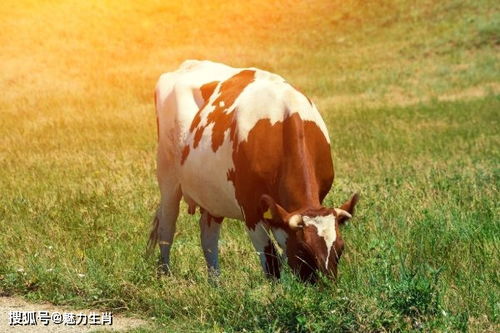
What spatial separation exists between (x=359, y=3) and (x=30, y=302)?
161 feet

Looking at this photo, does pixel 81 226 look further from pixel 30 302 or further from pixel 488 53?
pixel 488 53

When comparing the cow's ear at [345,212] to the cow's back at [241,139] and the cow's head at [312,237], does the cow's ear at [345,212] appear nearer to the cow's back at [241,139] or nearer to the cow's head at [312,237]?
the cow's head at [312,237]

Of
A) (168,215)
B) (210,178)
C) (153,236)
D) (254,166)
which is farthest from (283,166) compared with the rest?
(153,236)

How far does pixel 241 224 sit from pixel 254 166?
355cm

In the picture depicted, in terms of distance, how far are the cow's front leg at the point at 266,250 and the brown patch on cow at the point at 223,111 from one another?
36.3 inches

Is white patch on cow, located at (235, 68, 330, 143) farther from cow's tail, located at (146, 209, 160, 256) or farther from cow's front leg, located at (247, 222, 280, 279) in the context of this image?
cow's tail, located at (146, 209, 160, 256)

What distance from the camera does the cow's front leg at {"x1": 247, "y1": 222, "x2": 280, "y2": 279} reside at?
6996mm

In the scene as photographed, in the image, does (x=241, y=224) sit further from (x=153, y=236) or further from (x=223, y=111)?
(x=223, y=111)

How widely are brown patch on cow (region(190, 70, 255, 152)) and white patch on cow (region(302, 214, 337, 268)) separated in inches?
62.5

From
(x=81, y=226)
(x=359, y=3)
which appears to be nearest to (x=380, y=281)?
(x=81, y=226)

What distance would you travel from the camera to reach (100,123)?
862 inches

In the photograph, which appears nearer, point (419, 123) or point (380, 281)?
point (380, 281)

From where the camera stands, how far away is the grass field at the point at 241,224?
648 cm

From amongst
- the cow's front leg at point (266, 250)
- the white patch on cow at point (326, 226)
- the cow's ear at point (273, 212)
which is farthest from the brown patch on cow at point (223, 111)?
the white patch on cow at point (326, 226)
